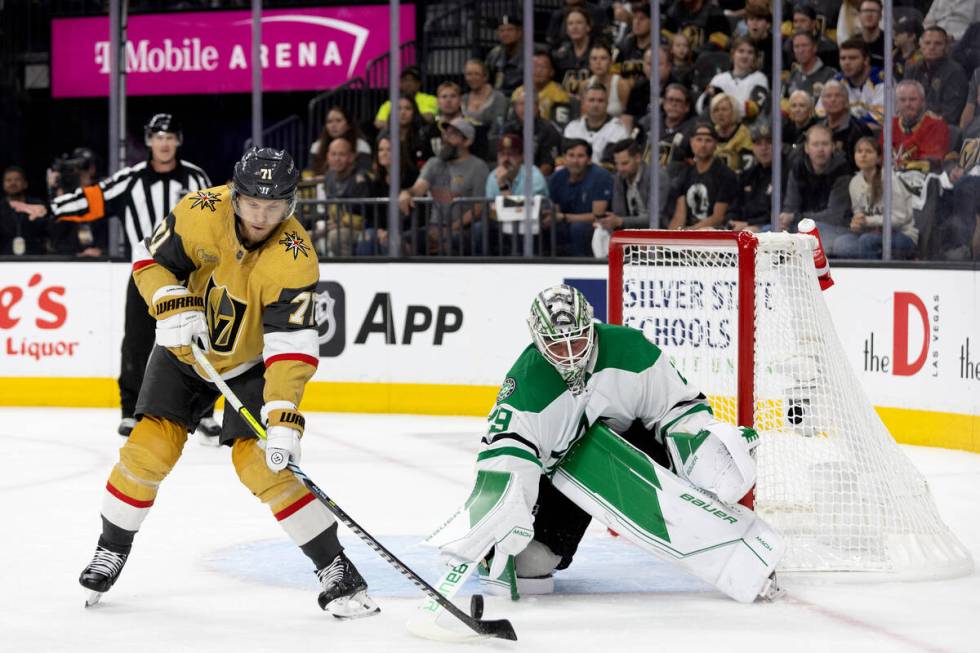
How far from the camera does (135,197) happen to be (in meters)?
6.86

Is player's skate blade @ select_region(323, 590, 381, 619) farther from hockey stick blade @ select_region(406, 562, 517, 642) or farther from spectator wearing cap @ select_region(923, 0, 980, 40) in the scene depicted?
spectator wearing cap @ select_region(923, 0, 980, 40)

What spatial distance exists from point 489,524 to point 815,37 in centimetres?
491

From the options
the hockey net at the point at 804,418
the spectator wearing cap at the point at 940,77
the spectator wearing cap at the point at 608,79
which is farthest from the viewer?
the spectator wearing cap at the point at 608,79

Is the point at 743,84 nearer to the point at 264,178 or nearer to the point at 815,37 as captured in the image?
the point at 815,37

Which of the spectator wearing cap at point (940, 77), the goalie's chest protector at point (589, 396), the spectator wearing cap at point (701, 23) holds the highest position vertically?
the spectator wearing cap at point (701, 23)

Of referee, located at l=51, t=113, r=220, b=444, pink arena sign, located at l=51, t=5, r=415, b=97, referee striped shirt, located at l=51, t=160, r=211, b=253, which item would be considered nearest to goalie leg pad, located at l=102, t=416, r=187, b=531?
referee, located at l=51, t=113, r=220, b=444

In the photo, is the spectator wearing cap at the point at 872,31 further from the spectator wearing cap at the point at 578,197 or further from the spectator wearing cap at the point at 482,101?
the spectator wearing cap at the point at 482,101

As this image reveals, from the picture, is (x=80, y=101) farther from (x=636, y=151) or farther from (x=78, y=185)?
(x=636, y=151)

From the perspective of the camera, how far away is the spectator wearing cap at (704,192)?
7387 millimetres

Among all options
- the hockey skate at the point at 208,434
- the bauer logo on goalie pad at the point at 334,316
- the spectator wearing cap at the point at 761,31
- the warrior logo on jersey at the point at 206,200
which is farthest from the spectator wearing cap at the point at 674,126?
the warrior logo on jersey at the point at 206,200

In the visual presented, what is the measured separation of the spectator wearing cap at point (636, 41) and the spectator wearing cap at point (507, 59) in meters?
0.53

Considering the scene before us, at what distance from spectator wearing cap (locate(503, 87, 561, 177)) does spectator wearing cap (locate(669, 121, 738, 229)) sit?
0.66 meters

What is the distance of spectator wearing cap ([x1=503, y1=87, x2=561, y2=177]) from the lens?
7707mm

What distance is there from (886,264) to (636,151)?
1537 mm
